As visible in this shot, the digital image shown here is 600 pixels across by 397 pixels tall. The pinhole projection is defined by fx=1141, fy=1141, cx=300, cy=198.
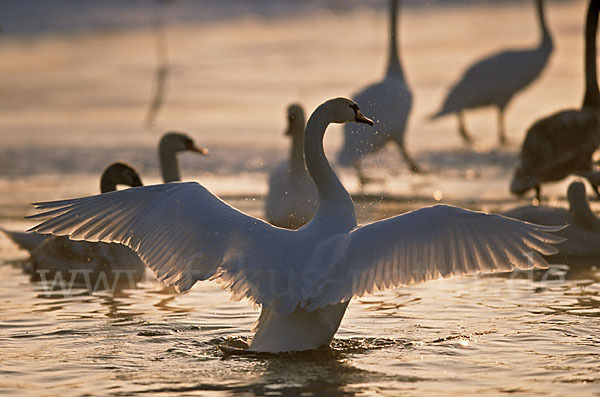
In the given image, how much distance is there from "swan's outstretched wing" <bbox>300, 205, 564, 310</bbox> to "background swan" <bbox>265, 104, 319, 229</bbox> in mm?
3950

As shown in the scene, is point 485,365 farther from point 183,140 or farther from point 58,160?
point 58,160

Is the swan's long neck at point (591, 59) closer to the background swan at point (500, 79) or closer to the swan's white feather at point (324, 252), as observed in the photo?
the background swan at point (500, 79)

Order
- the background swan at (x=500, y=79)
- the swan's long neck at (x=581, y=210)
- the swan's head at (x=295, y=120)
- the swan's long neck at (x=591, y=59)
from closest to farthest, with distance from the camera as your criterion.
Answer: the swan's long neck at (x=581, y=210), the swan's head at (x=295, y=120), the swan's long neck at (x=591, y=59), the background swan at (x=500, y=79)

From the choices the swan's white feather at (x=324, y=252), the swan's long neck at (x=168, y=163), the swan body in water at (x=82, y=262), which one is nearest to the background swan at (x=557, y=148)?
the swan's long neck at (x=168, y=163)

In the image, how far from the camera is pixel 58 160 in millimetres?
15000

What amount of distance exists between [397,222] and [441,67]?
16.2 metres

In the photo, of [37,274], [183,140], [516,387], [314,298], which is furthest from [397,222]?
[183,140]

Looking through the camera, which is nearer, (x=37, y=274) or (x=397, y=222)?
(x=397, y=222)

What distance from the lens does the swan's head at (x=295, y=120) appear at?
1078 cm

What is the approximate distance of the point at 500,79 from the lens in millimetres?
15219

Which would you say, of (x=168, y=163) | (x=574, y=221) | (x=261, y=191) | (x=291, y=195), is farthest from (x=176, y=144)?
(x=574, y=221)

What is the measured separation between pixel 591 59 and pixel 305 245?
7.21m

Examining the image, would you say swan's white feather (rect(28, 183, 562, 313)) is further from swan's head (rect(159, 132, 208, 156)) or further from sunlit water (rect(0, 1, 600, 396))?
swan's head (rect(159, 132, 208, 156))

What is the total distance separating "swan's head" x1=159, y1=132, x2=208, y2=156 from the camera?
10328 millimetres
